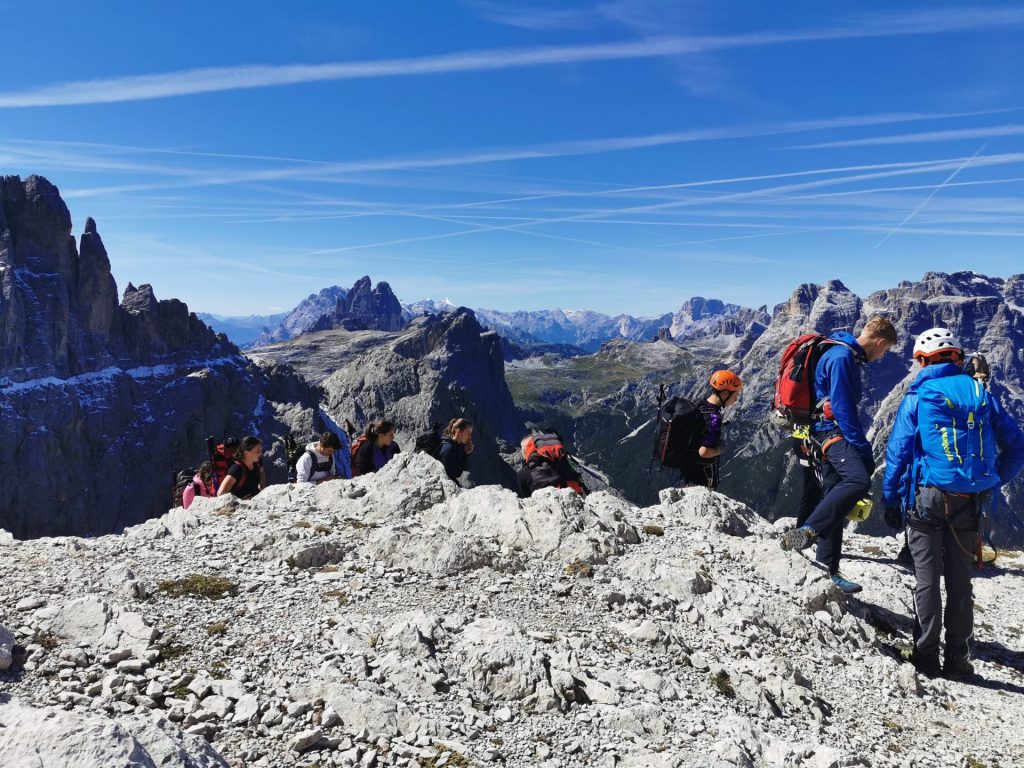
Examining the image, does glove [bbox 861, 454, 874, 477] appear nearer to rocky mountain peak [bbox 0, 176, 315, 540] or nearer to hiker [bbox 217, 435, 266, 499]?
hiker [bbox 217, 435, 266, 499]

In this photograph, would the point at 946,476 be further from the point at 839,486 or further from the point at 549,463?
the point at 549,463

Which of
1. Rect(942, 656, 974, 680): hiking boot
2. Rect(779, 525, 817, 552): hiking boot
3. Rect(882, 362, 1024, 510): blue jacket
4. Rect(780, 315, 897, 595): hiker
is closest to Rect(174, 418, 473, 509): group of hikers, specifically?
Rect(779, 525, 817, 552): hiking boot

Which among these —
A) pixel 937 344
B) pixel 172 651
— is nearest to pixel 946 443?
pixel 937 344

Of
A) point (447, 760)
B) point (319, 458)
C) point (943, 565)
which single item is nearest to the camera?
point (447, 760)

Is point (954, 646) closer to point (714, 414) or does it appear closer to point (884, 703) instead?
point (884, 703)

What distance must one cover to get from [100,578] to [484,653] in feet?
20.2

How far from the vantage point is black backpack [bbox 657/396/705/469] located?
527 inches

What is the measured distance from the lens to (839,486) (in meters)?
10.8

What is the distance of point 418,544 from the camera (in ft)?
36.3

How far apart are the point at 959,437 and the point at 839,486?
2294 millimetres

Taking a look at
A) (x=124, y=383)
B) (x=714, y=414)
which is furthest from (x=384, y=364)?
(x=714, y=414)

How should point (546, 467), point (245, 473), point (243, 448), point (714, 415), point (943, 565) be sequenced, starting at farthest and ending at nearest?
1. point (243, 448)
2. point (245, 473)
3. point (546, 467)
4. point (714, 415)
5. point (943, 565)

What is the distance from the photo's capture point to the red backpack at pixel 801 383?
460 inches

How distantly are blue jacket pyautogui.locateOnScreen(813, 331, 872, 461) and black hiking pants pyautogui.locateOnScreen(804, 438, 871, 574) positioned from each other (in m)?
0.23
